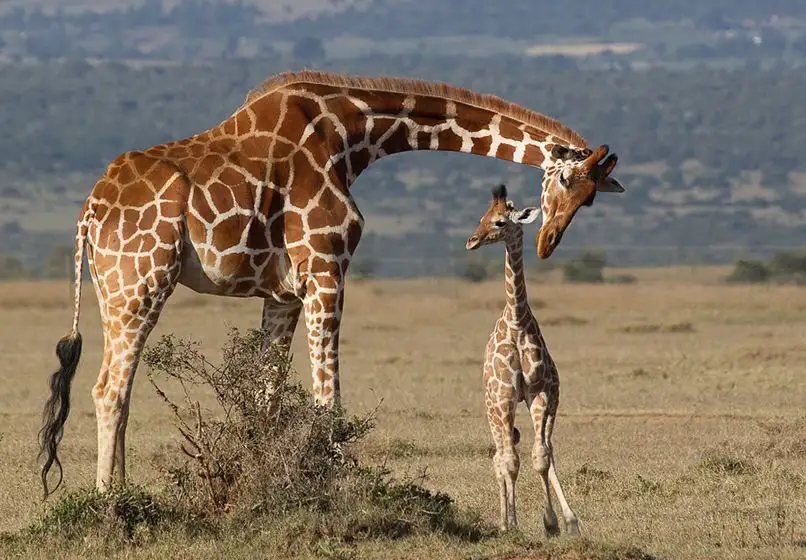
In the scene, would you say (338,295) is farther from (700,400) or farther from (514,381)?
(700,400)

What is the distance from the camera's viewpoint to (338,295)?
1141 centimetres

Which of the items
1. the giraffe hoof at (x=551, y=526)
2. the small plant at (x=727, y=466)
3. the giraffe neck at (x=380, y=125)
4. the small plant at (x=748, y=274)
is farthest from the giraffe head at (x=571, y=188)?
the small plant at (x=748, y=274)

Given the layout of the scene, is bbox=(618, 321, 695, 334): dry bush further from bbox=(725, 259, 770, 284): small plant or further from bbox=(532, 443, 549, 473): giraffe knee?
bbox=(532, 443, 549, 473): giraffe knee

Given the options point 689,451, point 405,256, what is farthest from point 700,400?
point 405,256

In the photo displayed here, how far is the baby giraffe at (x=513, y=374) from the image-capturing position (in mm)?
11023

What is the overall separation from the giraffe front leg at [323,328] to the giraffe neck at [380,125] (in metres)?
0.73

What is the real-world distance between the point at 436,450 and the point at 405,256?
6720 cm

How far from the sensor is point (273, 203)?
1137 cm

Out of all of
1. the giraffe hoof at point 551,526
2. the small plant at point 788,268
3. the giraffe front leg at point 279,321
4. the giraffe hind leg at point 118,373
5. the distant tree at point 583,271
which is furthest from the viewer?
the distant tree at point 583,271

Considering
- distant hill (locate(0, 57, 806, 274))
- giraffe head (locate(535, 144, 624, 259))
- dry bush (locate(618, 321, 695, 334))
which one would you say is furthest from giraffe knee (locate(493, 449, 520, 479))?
distant hill (locate(0, 57, 806, 274))

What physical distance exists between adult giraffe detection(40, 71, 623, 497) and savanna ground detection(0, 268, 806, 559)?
922 mm

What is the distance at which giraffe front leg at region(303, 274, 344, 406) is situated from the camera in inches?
447

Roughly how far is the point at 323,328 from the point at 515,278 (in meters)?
1.24

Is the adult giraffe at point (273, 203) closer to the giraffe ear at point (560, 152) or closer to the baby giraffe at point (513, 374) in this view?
the giraffe ear at point (560, 152)
